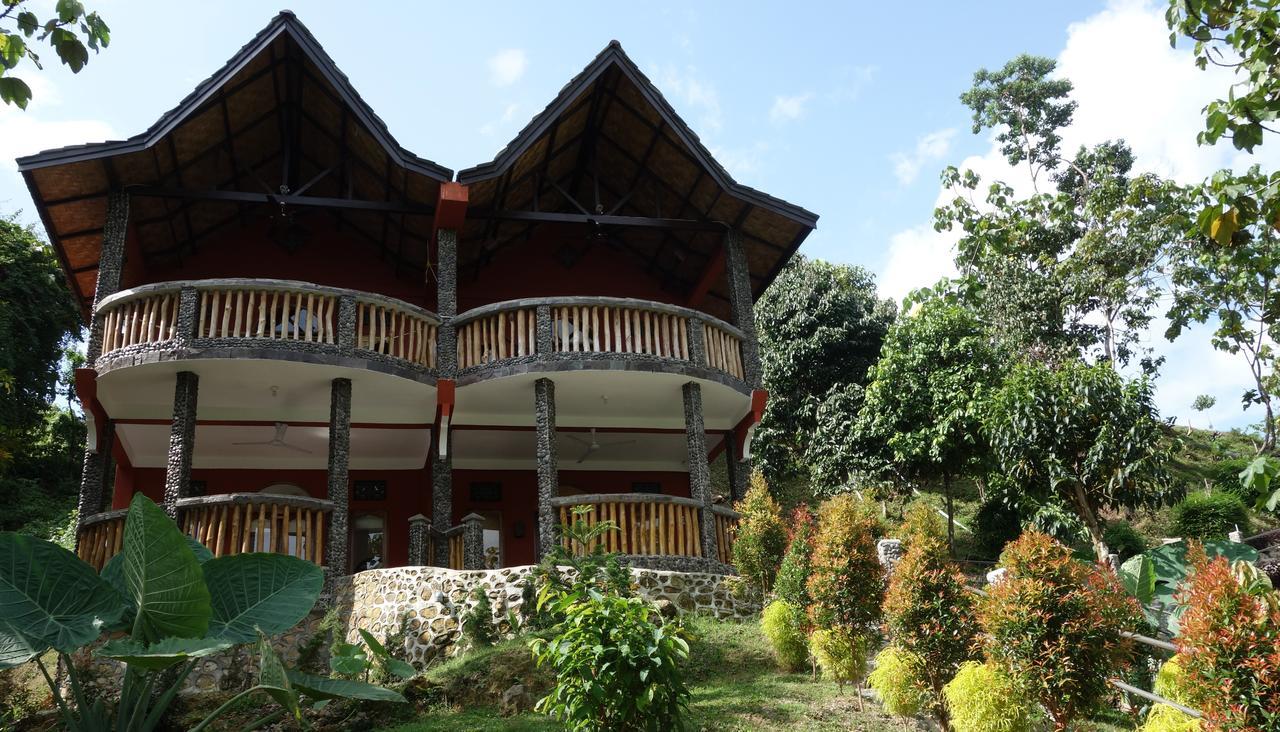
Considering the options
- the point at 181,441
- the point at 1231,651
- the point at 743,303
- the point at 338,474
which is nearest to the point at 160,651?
the point at 1231,651

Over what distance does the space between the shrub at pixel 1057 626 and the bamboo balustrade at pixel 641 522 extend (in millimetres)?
6619

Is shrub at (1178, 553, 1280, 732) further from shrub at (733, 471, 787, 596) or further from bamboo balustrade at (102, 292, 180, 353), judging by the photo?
bamboo balustrade at (102, 292, 180, 353)

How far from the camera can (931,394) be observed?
22.7 metres

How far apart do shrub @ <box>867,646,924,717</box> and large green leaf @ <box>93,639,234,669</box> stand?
236 inches

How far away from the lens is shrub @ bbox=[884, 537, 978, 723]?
9.11m

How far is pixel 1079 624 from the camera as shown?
26.1 ft

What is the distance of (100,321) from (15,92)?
951 cm

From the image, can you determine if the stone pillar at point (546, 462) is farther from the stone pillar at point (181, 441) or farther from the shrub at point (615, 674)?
the shrub at point (615, 674)

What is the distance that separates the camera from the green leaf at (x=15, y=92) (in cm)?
637

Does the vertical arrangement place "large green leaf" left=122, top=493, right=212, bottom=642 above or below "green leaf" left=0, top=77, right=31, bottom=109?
below

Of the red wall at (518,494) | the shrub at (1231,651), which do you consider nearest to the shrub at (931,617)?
the shrub at (1231,651)

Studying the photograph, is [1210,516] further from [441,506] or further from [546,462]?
[441,506]

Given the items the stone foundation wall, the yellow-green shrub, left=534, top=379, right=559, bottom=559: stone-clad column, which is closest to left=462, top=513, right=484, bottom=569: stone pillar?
the stone foundation wall

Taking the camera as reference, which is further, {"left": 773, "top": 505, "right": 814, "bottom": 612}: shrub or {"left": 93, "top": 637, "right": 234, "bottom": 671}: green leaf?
{"left": 773, "top": 505, "right": 814, "bottom": 612}: shrub
